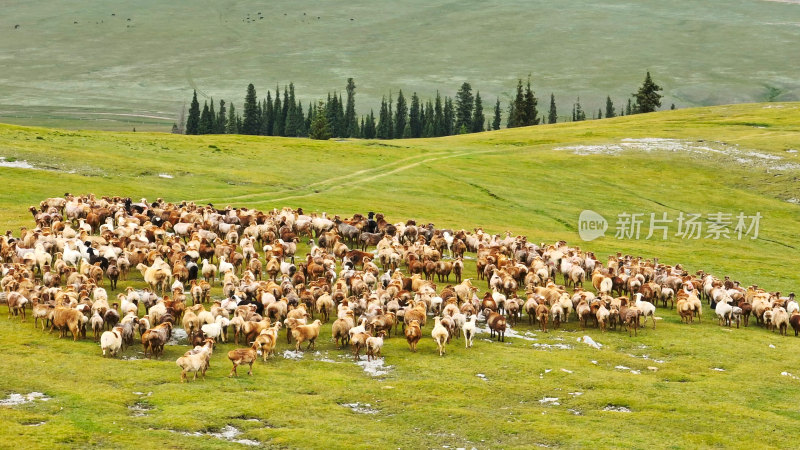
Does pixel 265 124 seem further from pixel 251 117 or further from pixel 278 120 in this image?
pixel 251 117

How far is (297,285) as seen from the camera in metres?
35.3

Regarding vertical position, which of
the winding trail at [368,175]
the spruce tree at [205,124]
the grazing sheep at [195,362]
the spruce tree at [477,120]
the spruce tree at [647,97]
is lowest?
the grazing sheep at [195,362]

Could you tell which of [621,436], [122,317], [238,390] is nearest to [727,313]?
[621,436]

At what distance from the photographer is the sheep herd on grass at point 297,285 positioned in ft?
96.2

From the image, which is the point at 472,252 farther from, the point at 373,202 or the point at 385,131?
the point at 385,131

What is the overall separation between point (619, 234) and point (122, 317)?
44593mm

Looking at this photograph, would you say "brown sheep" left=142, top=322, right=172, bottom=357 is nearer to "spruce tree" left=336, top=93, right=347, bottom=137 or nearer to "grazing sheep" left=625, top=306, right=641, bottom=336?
"grazing sheep" left=625, top=306, right=641, bottom=336

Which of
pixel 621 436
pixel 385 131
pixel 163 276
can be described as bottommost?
pixel 621 436

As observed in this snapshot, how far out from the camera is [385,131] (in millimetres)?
198750

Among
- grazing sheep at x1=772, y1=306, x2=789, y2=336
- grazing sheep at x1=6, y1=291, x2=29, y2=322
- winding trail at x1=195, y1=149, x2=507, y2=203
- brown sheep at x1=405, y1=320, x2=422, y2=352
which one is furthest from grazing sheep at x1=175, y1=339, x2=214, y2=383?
winding trail at x1=195, y1=149, x2=507, y2=203

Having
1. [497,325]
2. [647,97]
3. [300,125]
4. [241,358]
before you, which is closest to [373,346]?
[241,358]

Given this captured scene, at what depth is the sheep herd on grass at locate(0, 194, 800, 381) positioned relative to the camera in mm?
29328

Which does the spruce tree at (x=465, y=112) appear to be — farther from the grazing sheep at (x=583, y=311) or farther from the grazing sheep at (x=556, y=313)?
the grazing sheep at (x=556, y=313)

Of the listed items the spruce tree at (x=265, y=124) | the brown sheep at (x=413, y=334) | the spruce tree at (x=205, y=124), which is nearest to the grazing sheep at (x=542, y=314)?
the brown sheep at (x=413, y=334)
